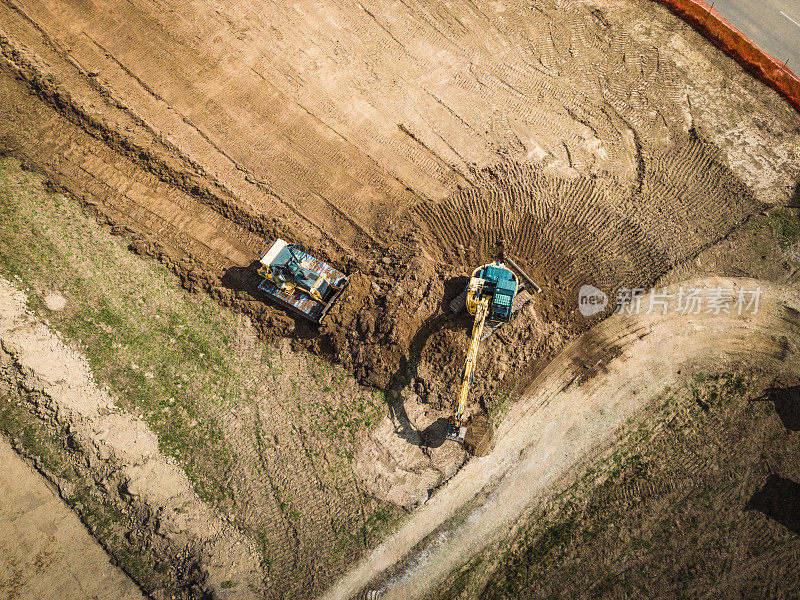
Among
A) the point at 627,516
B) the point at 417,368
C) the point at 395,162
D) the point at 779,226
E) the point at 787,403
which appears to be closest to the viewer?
the point at 627,516

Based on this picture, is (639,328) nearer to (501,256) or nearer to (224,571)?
(501,256)

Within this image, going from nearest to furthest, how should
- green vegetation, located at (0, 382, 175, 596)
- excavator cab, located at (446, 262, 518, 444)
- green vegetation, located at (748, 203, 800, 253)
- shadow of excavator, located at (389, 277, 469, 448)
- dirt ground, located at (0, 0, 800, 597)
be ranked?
green vegetation, located at (0, 382, 175, 596) < excavator cab, located at (446, 262, 518, 444) < shadow of excavator, located at (389, 277, 469, 448) < dirt ground, located at (0, 0, 800, 597) < green vegetation, located at (748, 203, 800, 253)

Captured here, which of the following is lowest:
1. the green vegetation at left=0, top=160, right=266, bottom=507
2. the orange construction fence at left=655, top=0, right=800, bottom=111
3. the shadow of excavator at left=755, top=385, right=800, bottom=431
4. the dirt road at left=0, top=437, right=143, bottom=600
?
the dirt road at left=0, top=437, right=143, bottom=600

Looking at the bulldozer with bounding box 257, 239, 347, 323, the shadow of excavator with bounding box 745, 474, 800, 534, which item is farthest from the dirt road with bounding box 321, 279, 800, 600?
the bulldozer with bounding box 257, 239, 347, 323

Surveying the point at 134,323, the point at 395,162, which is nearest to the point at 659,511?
the point at 395,162

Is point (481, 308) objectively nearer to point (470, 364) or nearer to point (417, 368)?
point (470, 364)

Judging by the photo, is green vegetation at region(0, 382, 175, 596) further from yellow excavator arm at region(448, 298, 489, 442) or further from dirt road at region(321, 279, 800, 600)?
yellow excavator arm at region(448, 298, 489, 442)
